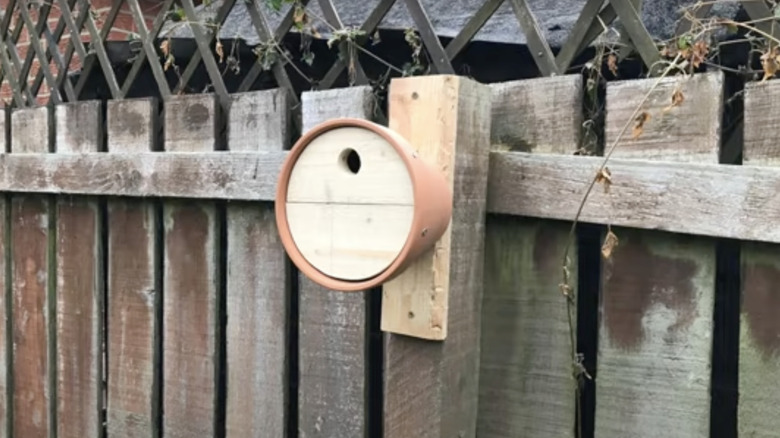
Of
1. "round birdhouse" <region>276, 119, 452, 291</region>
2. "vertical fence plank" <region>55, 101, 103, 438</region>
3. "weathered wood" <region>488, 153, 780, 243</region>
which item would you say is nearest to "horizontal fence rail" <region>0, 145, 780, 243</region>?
"weathered wood" <region>488, 153, 780, 243</region>

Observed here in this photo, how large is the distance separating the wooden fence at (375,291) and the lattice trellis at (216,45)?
78 millimetres

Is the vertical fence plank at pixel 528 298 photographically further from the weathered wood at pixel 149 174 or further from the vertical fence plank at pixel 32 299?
the vertical fence plank at pixel 32 299

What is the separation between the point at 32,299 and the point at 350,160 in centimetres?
147

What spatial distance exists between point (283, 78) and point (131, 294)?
0.75m

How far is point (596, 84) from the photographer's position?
4.67ft

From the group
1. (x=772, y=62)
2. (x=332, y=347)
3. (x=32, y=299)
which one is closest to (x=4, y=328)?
(x=32, y=299)

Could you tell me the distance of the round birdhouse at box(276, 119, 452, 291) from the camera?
124cm

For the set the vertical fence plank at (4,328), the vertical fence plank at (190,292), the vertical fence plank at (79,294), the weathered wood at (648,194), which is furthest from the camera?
the vertical fence plank at (4,328)

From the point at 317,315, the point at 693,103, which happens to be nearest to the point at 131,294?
the point at 317,315

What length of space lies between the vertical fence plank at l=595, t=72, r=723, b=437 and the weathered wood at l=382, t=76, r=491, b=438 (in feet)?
0.81

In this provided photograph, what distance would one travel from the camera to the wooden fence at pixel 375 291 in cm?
130

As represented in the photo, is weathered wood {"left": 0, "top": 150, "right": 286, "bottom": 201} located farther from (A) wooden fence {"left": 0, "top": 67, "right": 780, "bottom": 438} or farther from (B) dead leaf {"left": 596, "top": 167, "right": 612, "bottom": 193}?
(B) dead leaf {"left": 596, "top": 167, "right": 612, "bottom": 193}

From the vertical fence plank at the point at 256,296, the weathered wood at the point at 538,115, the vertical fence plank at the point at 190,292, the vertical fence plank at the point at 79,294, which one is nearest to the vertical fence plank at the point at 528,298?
the weathered wood at the point at 538,115

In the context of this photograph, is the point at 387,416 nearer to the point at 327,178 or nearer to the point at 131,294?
the point at 327,178
